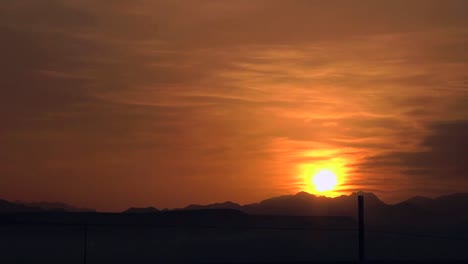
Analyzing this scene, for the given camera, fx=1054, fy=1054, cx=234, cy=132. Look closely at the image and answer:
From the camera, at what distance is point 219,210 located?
11231cm

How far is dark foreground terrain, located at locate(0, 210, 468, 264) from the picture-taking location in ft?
228

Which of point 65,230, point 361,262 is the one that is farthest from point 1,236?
point 361,262

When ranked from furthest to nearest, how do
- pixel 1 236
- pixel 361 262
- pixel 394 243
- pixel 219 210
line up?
pixel 219 210
pixel 394 243
pixel 1 236
pixel 361 262

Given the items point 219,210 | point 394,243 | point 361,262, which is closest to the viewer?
point 361,262

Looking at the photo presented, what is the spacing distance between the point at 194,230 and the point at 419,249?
2408 centimetres

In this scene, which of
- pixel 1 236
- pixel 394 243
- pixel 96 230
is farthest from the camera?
pixel 96 230

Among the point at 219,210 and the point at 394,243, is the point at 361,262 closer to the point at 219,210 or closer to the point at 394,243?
the point at 394,243

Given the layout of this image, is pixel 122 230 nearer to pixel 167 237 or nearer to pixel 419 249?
pixel 167 237

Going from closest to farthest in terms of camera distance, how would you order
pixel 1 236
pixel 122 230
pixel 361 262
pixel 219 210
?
1. pixel 361 262
2. pixel 1 236
3. pixel 122 230
4. pixel 219 210

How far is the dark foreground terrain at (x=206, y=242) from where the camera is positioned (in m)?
69.5

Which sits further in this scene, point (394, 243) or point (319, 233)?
point (319, 233)

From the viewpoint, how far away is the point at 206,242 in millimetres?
88062

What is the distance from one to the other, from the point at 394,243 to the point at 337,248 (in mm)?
4609

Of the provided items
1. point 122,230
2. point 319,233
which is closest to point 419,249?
point 319,233
